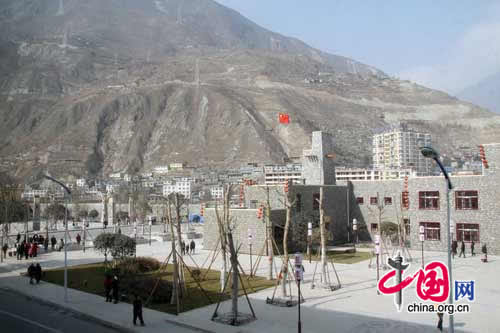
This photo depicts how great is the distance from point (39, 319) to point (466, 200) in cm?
3102

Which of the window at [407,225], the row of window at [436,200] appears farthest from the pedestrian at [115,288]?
the window at [407,225]

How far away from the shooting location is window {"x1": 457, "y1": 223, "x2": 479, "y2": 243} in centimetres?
3625

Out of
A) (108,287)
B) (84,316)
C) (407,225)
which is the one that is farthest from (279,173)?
(84,316)

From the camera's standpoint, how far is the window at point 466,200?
36.4 metres

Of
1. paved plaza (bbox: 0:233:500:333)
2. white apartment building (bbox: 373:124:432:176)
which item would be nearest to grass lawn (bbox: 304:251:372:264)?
paved plaza (bbox: 0:233:500:333)

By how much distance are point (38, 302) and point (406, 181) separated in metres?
29.7

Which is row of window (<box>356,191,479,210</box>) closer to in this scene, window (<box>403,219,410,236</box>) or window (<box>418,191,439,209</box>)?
window (<box>418,191,439,209</box>)

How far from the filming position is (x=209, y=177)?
168 metres

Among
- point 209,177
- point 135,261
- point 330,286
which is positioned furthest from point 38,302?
point 209,177

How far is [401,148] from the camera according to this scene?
586 feet

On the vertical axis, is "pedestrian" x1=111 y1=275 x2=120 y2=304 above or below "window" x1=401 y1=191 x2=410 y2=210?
below

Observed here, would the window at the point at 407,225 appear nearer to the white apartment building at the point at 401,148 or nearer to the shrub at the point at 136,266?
the shrub at the point at 136,266

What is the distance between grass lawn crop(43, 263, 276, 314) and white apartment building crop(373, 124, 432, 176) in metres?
155

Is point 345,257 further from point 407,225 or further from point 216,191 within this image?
point 216,191
